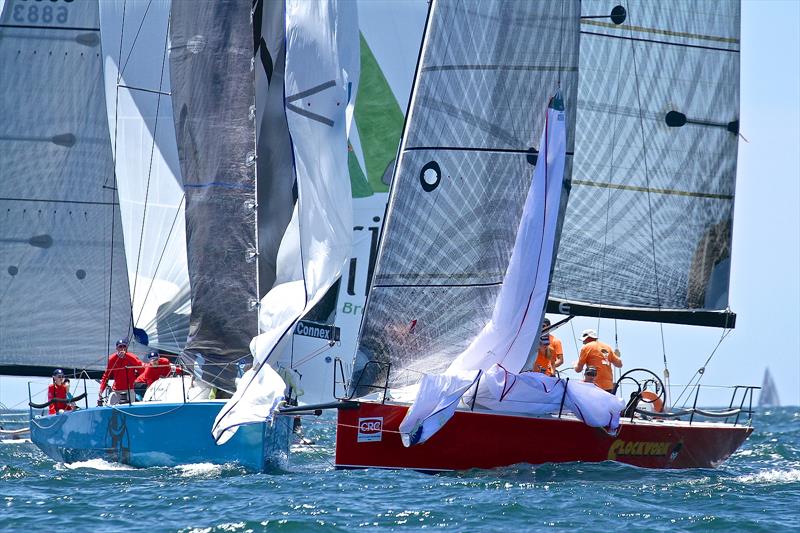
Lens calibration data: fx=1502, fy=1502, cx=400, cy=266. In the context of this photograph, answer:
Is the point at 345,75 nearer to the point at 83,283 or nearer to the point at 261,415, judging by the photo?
the point at 261,415

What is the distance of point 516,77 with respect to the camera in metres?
16.7

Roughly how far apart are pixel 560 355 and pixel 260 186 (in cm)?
420

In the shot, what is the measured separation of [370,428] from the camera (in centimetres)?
1558

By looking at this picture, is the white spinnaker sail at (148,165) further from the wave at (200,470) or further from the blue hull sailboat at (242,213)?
the wave at (200,470)

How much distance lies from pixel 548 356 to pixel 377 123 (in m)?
9.87

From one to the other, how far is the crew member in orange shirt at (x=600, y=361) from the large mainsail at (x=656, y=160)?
1784mm

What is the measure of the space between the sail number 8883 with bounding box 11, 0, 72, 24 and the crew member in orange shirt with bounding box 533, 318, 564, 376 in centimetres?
990

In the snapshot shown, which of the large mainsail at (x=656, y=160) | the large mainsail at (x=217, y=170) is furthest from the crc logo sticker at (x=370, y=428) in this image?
the large mainsail at (x=656, y=160)

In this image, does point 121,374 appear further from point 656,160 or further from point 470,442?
point 656,160

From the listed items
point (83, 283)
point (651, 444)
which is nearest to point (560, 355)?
point (651, 444)

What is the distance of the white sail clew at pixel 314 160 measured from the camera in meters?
16.8

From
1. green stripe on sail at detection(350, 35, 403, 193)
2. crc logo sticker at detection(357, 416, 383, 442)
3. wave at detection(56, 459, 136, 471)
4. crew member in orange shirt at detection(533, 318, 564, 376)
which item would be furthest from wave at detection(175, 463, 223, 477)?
green stripe on sail at detection(350, 35, 403, 193)

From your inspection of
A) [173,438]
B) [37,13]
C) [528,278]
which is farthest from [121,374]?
[37,13]

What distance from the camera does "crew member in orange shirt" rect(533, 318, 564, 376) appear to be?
1716cm
